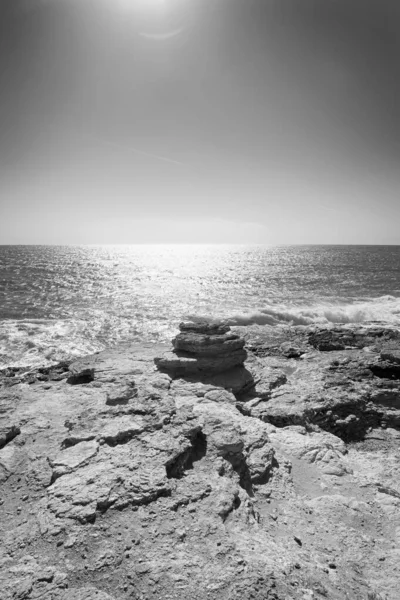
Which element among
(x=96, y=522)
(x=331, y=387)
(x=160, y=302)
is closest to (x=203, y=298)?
(x=160, y=302)

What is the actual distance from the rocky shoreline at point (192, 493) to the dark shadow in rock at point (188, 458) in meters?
0.03

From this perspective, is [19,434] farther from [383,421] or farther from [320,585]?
[383,421]

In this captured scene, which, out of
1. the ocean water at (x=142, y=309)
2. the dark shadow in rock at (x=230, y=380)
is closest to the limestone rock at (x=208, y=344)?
the dark shadow in rock at (x=230, y=380)

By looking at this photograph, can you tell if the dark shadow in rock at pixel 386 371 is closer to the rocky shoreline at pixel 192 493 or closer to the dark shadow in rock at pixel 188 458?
the rocky shoreline at pixel 192 493

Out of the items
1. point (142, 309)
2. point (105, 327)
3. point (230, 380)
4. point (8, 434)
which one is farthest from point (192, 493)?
point (142, 309)

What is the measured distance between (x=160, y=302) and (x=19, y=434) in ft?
110

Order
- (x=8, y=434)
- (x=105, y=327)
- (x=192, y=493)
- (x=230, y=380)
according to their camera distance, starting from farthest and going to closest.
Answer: (x=105, y=327)
(x=230, y=380)
(x=8, y=434)
(x=192, y=493)

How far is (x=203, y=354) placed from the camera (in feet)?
44.1

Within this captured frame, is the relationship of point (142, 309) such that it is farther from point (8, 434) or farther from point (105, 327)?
point (8, 434)

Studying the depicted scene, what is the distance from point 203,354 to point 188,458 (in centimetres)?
704

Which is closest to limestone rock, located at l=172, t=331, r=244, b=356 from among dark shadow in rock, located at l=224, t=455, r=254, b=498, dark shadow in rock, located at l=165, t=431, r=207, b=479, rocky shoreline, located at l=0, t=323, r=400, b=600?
rocky shoreline, located at l=0, t=323, r=400, b=600

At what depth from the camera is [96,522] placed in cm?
487

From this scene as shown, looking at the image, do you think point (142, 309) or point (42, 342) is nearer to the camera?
point (42, 342)

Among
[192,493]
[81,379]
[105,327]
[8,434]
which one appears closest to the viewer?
[192,493]
